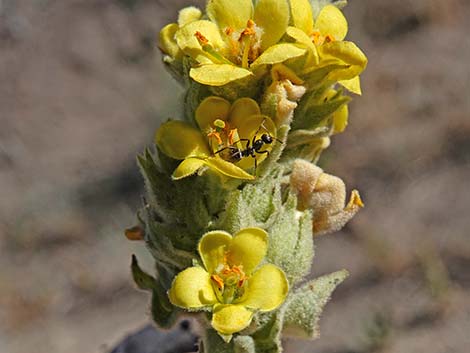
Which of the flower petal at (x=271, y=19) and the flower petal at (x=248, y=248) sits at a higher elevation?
the flower petal at (x=271, y=19)

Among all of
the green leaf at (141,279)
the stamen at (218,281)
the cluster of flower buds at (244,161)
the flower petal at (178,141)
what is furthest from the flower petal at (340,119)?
the green leaf at (141,279)

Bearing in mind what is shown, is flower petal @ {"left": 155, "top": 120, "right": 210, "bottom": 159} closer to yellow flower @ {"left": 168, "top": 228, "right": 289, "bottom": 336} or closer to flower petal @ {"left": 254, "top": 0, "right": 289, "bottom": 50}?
yellow flower @ {"left": 168, "top": 228, "right": 289, "bottom": 336}

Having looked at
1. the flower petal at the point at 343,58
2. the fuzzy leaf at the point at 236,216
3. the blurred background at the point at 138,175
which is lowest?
the blurred background at the point at 138,175

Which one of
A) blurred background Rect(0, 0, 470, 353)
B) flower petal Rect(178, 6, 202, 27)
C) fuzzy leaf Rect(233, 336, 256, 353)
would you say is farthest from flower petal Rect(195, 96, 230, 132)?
blurred background Rect(0, 0, 470, 353)

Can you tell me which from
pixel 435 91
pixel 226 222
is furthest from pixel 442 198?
pixel 226 222

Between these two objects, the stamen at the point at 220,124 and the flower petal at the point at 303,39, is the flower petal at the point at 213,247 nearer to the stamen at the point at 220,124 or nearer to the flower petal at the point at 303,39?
the stamen at the point at 220,124

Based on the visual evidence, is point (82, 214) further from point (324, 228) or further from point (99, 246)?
point (324, 228)
